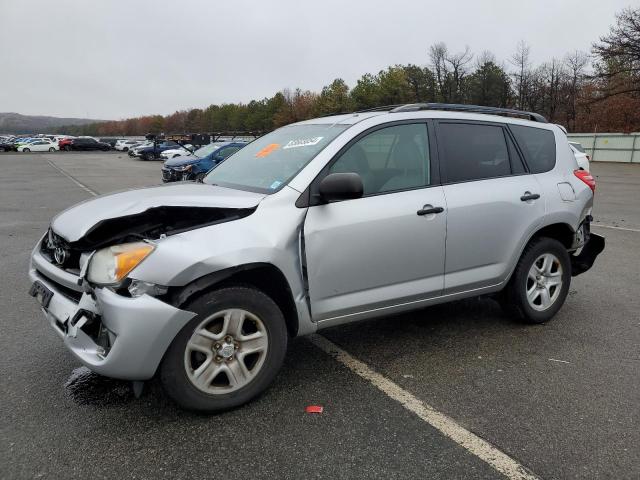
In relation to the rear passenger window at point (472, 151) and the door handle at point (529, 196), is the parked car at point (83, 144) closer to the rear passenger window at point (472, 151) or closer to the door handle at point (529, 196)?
the rear passenger window at point (472, 151)

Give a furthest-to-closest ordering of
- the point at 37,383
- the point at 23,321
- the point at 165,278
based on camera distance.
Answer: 1. the point at 23,321
2. the point at 37,383
3. the point at 165,278

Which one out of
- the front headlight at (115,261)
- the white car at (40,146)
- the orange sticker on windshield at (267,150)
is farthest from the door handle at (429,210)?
the white car at (40,146)

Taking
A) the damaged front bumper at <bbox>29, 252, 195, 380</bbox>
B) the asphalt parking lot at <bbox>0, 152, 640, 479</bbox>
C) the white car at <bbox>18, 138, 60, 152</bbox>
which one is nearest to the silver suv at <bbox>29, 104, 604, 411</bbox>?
the damaged front bumper at <bbox>29, 252, 195, 380</bbox>

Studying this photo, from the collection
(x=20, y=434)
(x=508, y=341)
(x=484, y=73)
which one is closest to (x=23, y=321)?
(x=20, y=434)

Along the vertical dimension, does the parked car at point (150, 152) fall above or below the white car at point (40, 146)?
below

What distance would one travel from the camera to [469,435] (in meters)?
2.86

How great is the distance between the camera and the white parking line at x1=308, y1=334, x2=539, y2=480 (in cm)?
259

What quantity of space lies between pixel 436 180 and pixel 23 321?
143 inches

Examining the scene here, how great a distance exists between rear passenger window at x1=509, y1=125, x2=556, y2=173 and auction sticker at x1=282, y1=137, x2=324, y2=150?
6.05 ft

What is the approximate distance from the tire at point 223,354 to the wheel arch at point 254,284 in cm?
6

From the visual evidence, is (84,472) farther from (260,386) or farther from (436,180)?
(436,180)

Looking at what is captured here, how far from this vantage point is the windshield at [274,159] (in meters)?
3.53

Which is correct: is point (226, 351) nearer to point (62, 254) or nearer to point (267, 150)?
point (62, 254)

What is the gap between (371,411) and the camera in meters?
3.11
